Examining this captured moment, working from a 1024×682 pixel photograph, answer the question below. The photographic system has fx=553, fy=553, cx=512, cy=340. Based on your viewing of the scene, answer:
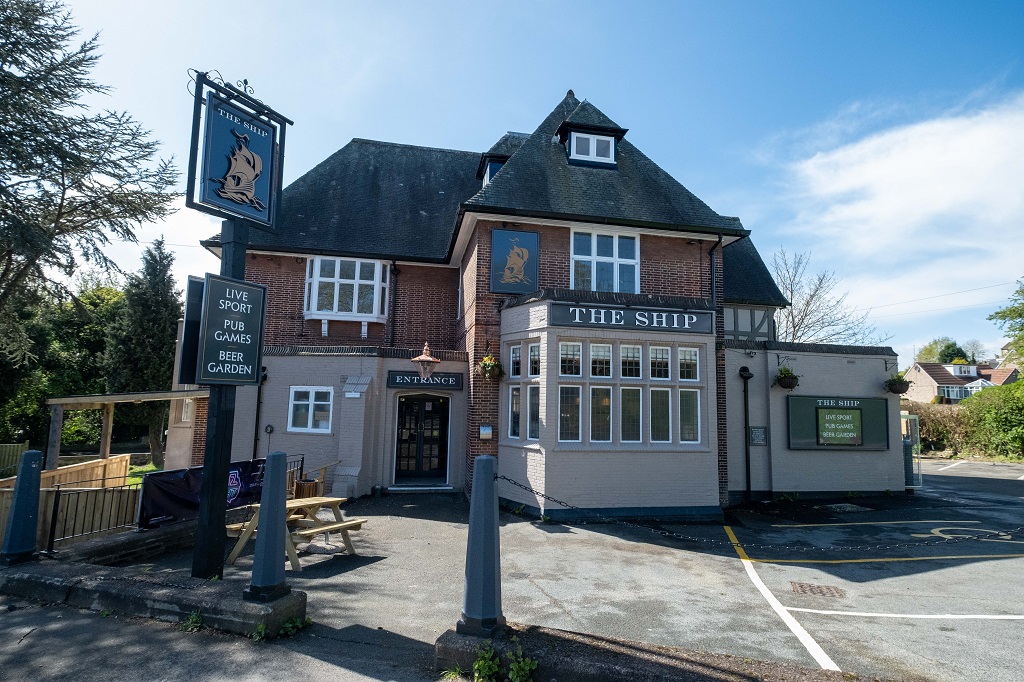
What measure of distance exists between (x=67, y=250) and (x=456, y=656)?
59.1 feet

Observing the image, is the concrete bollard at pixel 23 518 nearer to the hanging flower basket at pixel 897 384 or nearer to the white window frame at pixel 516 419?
the white window frame at pixel 516 419

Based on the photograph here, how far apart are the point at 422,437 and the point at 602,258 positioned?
688cm

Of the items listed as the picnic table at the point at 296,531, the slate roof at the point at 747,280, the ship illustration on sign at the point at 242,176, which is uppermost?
the slate roof at the point at 747,280

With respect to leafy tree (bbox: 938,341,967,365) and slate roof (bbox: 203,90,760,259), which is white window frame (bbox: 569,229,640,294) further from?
leafy tree (bbox: 938,341,967,365)

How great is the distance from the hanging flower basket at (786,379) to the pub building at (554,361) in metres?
0.19

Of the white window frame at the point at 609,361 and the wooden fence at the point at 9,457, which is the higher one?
the white window frame at the point at 609,361

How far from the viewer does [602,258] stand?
46.0 ft

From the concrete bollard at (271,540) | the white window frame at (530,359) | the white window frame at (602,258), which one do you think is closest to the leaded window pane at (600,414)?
the white window frame at (530,359)

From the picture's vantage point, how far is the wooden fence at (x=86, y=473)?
11227 mm

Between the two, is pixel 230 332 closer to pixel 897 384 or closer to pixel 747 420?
pixel 747 420

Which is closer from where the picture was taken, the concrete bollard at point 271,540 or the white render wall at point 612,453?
the concrete bollard at point 271,540

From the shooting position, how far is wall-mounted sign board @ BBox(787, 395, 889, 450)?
14531 mm

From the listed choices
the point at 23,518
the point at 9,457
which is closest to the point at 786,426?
the point at 23,518

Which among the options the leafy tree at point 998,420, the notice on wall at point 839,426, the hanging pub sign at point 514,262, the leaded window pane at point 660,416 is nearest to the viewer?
the leaded window pane at point 660,416
